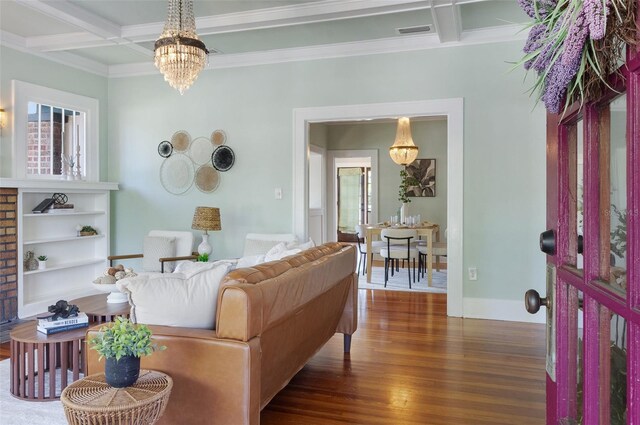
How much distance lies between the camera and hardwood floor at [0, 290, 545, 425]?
8.73ft

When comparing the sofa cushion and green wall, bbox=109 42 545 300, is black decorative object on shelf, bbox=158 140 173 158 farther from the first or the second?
the sofa cushion

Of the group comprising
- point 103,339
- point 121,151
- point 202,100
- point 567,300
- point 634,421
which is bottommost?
point 103,339

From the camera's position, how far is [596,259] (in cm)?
103

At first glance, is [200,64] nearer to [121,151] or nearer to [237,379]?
[237,379]

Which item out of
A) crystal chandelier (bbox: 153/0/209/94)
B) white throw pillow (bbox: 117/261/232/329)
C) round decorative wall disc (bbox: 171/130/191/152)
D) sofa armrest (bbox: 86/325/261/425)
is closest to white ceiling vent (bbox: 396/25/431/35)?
crystal chandelier (bbox: 153/0/209/94)

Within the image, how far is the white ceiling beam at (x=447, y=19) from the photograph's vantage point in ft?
12.9

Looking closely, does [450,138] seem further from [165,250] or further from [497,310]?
[165,250]

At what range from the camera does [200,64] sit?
3.65m

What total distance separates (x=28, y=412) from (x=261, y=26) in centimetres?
364

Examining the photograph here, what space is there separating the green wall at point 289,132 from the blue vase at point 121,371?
12.4 ft

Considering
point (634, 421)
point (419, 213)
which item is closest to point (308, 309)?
Answer: point (634, 421)

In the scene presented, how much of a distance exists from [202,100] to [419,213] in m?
5.08

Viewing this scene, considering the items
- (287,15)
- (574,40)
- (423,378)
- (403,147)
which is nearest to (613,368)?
(574,40)

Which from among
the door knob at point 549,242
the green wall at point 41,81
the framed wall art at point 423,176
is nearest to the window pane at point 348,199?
the framed wall art at point 423,176
